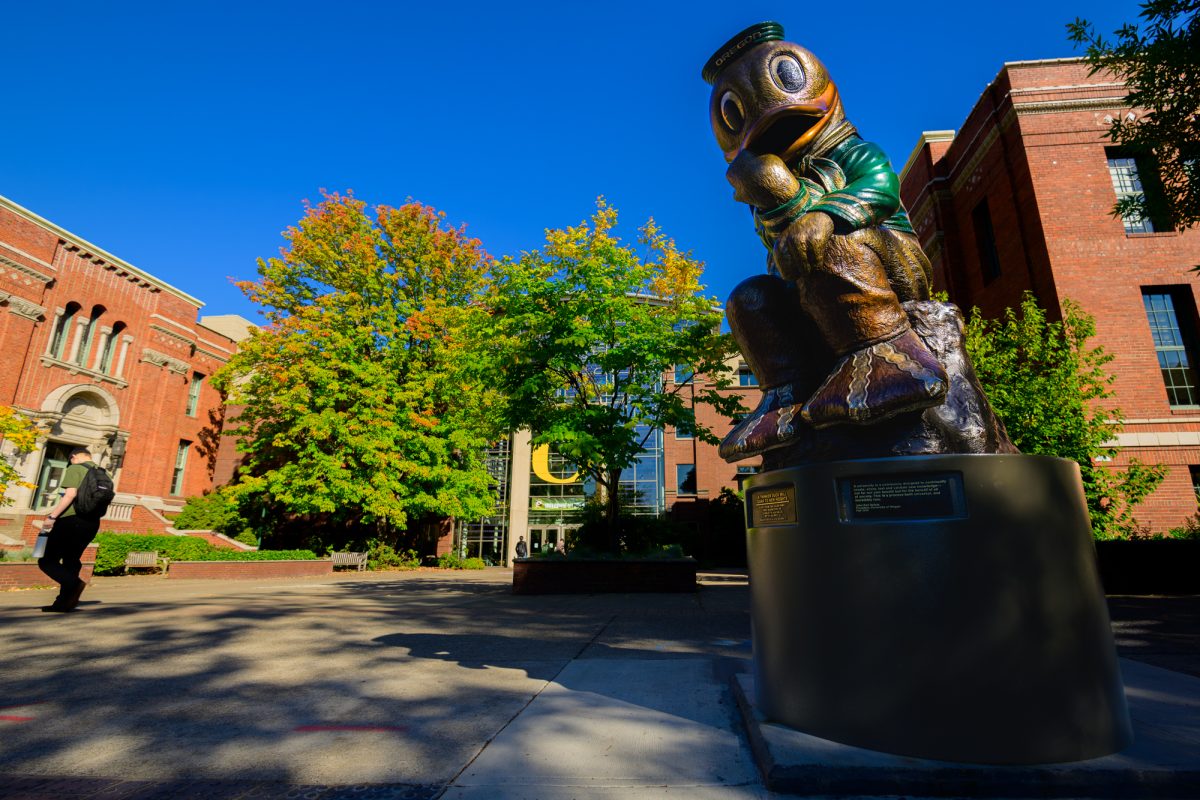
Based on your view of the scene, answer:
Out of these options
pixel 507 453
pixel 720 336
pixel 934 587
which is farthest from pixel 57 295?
pixel 934 587

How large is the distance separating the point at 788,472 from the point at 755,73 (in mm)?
2712

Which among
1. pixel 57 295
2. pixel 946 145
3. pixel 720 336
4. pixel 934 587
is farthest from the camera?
pixel 57 295

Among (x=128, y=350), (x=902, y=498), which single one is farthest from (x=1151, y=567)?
(x=128, y=350)

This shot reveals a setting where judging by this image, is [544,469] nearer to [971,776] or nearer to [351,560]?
Answer: [351,560]

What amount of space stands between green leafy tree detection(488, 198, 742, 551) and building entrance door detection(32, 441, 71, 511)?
21.1m

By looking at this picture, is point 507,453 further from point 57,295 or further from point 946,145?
point 946,145

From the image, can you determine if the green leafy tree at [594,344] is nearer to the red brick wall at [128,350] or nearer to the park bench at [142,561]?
the park bench at [142,561]

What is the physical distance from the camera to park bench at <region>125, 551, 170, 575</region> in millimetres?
18812

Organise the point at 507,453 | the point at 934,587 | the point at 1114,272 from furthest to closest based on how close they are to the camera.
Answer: the point at 507,453 → the point at 1114,272 → the point at 934,587

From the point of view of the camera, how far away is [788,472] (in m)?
3.09

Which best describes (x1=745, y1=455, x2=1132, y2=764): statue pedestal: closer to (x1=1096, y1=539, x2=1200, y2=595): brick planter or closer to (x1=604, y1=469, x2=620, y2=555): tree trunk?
(x1=604, y1=469, x2=620, y2=555): tree trunk

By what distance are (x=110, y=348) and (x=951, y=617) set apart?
112ft

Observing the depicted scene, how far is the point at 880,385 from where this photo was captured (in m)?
3.20

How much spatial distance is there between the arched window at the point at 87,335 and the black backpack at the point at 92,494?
24.5 metres
